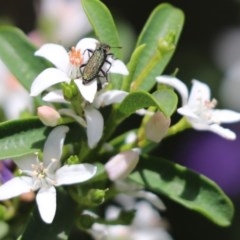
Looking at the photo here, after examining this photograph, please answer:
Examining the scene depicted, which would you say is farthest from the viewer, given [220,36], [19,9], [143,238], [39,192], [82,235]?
[220,36]

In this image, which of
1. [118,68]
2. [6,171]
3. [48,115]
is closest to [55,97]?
[48,115]

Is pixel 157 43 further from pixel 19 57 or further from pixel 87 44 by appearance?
pixel 19 57

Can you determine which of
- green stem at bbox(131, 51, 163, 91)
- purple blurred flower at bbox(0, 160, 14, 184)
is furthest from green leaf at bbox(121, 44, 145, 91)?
purple blurred flower at bbox(0, 160, 14, 184)

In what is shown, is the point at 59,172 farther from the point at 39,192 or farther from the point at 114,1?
the point at 114,1

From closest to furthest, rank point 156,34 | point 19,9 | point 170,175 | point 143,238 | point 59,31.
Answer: point 170,175 < point 156,34 < point 143,238 < point 59,31 < point 19,9

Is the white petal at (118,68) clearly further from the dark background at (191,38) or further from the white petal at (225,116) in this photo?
the dark background at (191,38)

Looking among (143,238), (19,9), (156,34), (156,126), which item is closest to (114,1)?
(19,9)

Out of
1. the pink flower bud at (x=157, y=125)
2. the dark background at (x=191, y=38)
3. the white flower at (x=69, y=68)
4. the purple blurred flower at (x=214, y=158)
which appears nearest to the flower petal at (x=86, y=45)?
the white flower at (x=69, y=68)

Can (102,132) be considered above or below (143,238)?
above
